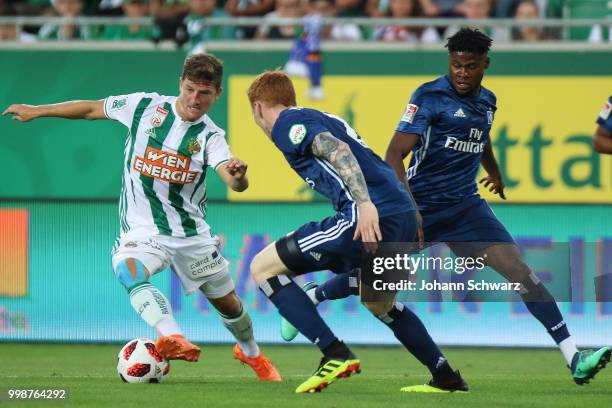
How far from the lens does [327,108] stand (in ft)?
49.5

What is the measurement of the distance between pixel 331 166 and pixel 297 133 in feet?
0.97

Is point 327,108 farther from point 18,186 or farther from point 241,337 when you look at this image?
point 241,337

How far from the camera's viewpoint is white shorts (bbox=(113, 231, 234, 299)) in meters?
8.95

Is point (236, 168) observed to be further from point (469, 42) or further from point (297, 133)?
point (469, 42)

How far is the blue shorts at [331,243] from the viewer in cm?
771

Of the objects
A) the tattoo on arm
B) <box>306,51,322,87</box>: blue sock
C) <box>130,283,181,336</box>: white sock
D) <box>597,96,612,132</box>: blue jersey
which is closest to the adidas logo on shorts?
the tattoo on arm

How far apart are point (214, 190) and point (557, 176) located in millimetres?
4059

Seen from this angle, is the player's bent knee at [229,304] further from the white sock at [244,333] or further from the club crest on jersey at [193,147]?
the club crest on jersey at [193,147]

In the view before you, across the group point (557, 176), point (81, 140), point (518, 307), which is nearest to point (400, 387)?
point (518, 307)

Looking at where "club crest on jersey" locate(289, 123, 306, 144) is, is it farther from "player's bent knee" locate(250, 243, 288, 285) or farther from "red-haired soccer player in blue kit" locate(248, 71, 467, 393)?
"player's bent knee" locate(250, 243, 288, 285)

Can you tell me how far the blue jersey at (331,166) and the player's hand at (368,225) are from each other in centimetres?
28

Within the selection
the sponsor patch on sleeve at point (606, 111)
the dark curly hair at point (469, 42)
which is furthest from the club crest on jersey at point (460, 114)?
the sponsor patch on sleeve at point (606, 111)

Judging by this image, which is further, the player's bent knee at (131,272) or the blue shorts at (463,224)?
the blue shorts at (463,224)

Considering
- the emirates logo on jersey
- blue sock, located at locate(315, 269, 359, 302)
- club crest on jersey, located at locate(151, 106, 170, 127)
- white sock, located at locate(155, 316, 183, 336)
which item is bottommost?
blue sock, located at locate(315, 269, 359, 302)
